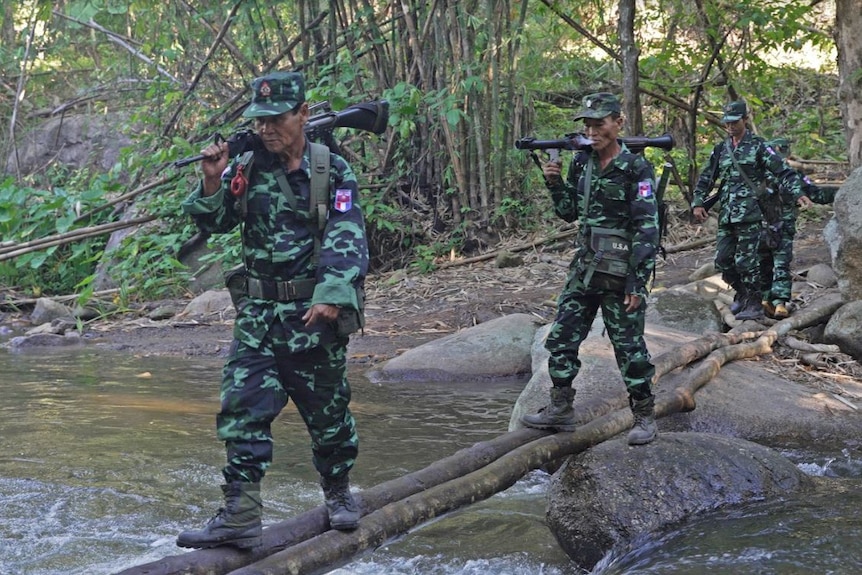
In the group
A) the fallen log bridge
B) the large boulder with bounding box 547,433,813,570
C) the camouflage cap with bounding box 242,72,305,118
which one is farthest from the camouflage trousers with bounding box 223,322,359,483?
the large boulder with bounding box 547,433,813,570

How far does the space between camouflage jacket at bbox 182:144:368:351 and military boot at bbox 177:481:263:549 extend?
0.60m

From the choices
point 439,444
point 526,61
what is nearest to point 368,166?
point 526,61

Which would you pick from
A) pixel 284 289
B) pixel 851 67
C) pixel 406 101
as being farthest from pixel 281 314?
pixel 406 101

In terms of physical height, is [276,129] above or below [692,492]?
above

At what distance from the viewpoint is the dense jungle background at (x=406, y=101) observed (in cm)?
1259

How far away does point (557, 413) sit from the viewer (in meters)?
5.38

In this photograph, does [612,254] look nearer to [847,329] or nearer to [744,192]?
[847,329]

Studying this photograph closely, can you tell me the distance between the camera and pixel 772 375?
25.3ft

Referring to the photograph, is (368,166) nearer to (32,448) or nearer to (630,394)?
(32,448)

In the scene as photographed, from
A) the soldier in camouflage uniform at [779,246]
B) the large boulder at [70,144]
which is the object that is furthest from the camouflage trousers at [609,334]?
the large boulder at [70,144]

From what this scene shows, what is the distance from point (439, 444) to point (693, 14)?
824 cm

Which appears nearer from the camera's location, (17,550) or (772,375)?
(17,550)

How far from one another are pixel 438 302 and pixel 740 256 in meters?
3.89

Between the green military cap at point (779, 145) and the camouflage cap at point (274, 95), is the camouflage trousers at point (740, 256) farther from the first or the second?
the camouflage cap at point (274, 95)
